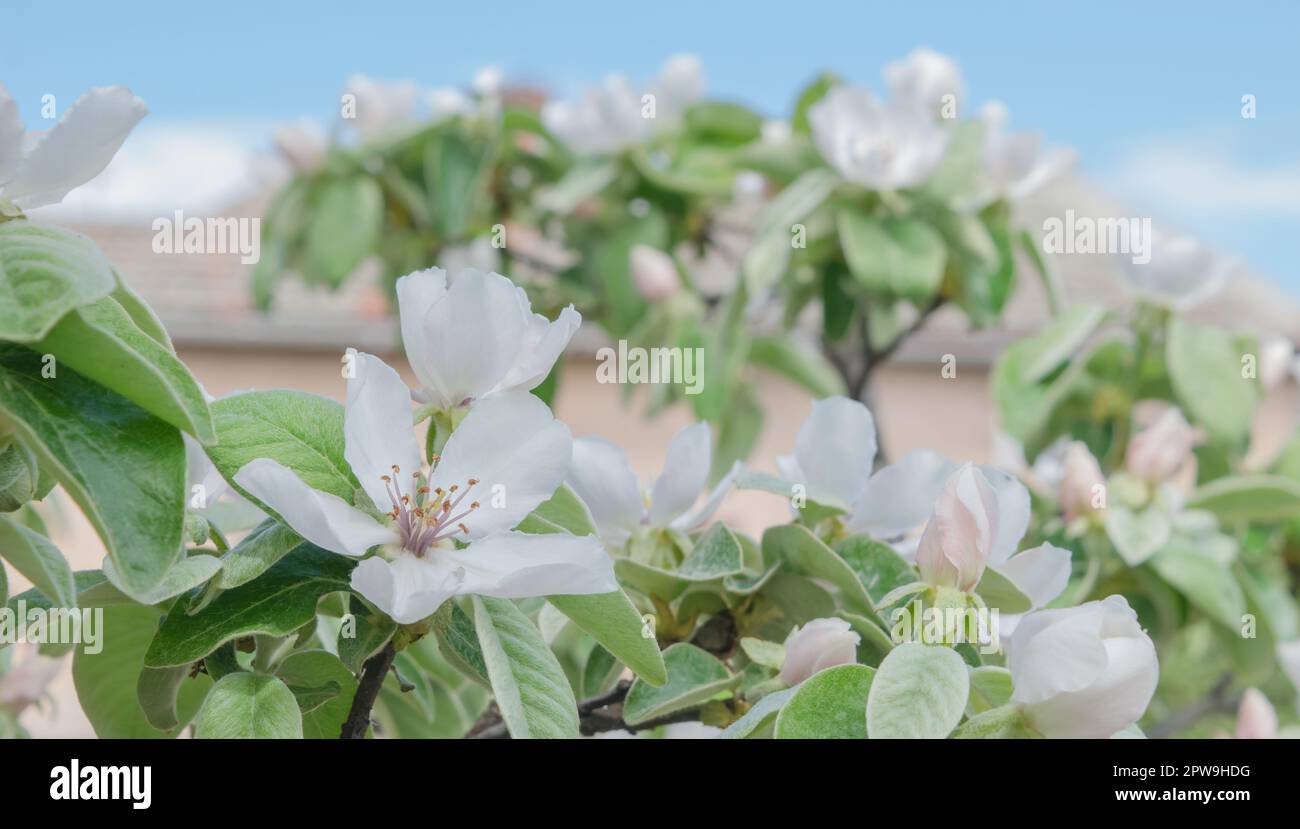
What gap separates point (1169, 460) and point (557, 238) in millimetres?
1204

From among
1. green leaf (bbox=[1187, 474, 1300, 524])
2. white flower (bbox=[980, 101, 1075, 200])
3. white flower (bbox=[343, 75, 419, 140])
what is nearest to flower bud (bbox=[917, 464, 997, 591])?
green leaf (bbox=[1187, 474, 1300, 524])

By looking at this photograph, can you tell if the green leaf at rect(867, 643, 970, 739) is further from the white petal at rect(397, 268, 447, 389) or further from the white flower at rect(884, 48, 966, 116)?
the white flower at rect(884, 48, 966, 116)

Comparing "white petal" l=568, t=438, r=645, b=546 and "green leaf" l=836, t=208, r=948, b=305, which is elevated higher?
"green leaf" l=836, t=208, r=948, b=305

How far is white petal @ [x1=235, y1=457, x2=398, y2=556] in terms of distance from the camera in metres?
0.46

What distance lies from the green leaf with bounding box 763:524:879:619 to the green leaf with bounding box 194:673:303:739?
256 mm

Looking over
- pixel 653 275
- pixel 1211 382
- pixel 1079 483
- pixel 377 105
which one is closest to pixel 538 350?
pixel 1079 483

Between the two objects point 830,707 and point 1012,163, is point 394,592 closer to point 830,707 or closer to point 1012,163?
point 830,707

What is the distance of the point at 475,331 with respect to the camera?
0.53 meters

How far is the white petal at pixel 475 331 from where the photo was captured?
0.52 m

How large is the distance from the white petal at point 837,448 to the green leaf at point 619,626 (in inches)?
7.0

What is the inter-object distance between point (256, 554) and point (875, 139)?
1.09 metres

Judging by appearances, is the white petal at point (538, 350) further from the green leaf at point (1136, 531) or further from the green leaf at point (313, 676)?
the green leaf at point (1136, 531)

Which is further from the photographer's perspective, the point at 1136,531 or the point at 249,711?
the point at 1136,531

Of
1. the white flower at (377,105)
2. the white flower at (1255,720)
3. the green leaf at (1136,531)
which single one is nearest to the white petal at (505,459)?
the white flower at (1255,720)
